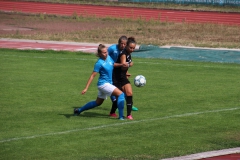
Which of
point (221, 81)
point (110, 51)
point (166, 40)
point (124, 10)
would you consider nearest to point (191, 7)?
point (124, 10)

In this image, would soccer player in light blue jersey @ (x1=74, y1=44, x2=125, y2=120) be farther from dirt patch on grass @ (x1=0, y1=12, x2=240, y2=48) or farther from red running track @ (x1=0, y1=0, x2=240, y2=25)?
red running track @ (x1=0, y1=0, x2=240, y2=25)

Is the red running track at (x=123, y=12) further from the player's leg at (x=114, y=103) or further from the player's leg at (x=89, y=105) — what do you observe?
the player's leg at (x=89, y=105)

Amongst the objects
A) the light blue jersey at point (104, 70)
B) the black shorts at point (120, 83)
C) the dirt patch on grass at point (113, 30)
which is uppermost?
the light blue jersey at point (104, 70)

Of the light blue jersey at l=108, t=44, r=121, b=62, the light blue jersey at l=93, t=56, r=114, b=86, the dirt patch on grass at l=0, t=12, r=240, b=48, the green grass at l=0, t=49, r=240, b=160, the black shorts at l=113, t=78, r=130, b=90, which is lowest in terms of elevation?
the dirt patch on grass at l=0, t=12, r=240, b=48

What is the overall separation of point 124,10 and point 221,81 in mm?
37987

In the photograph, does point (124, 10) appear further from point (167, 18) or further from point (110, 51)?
point (110, 51)

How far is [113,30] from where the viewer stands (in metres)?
38.5

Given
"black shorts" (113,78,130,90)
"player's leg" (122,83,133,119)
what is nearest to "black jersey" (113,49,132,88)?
"black shorts" (113,78,130,90)

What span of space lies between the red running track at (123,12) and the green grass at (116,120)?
88.6ft

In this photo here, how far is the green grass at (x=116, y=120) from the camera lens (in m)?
10.7

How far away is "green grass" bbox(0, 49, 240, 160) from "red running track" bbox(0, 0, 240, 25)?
26995 mm

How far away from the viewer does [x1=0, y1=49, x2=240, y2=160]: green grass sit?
1072 centimetres

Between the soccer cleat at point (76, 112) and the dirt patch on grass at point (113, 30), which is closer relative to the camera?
the soccer cleat at point (76, 112)

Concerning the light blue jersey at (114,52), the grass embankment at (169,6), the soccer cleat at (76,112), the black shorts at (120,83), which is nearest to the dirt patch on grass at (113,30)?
the grass embankment at (169,6)
